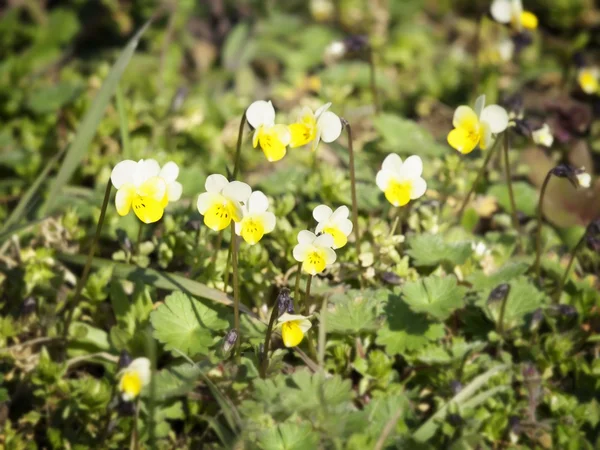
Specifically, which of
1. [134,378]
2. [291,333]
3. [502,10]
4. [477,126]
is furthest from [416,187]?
[502,10]

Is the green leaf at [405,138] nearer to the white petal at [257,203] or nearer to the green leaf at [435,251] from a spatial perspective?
the green leaf at [435,251]

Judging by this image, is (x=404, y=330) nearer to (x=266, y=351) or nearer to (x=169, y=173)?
(x=266, y=351)

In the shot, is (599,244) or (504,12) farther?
(504,12)

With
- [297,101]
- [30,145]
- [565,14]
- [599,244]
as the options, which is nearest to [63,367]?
[30,145]

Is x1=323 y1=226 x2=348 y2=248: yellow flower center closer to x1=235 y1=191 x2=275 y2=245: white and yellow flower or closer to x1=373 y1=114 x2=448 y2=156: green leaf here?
x1=235 y1=191 x2=275 y2=245: white and yellow flower

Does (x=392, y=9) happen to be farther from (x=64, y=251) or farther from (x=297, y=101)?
(x=64, y=251)

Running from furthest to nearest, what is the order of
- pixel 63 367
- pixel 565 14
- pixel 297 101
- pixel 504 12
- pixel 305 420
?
1. pixel 565 14
2. pixel 297 101
3. pixel 504 12
4. pixel 63 367
5. pixel 305 420

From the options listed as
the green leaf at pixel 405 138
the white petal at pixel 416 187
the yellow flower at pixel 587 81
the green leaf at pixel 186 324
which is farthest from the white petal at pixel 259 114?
the yellow flower at pixel 587 81
